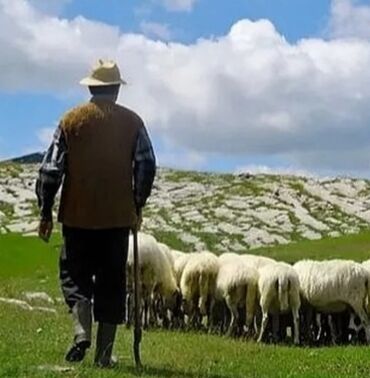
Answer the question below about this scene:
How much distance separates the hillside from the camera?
76375 millimetres

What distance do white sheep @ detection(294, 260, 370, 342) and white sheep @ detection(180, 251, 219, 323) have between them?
2095 millimetres

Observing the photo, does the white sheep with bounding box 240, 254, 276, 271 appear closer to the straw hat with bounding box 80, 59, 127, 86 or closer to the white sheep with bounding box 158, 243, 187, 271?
the white sheep with bounding box 158, 243, 187, 271

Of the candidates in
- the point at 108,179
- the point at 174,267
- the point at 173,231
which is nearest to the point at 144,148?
the point at 108,179

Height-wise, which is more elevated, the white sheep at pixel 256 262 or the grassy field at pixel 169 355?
the white sheep at pixel 256 262

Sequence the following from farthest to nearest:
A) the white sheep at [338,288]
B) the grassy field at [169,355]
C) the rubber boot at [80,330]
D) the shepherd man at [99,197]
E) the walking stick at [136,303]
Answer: the white sheep at [338,288] → the walking stick at [136,303] → the shepherd man at [99,197] → the rubber boot at [80,330] → the grassy field at [169,355]

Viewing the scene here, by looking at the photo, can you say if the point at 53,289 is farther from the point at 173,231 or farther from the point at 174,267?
the point at 173,231

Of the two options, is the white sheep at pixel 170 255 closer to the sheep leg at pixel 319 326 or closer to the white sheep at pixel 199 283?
the white sheep at pixel 199 283

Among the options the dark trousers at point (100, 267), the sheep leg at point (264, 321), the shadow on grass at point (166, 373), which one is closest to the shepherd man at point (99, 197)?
the dark trousers at point (100, 267)

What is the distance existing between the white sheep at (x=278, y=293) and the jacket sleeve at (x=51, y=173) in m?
10.9

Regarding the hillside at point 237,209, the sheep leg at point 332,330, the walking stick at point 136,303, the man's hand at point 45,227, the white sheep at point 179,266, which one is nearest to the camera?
the man's hand at point 45,227

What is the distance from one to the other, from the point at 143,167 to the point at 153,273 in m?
11.3

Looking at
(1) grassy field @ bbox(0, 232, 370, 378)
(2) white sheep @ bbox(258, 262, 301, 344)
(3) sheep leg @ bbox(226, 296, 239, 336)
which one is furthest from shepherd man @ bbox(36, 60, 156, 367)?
(3) sheep leg @ bbox(226, 296, 239, 336)

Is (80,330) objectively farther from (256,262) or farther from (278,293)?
(256,262)

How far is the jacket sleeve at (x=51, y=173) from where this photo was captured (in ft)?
Answer: 34.8
